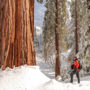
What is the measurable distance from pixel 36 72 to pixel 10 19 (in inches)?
102

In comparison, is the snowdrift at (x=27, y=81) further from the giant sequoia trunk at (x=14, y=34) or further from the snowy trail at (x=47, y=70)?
the snowy trail at (x=47, y=70)

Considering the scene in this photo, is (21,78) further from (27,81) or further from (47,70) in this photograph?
(47,70)

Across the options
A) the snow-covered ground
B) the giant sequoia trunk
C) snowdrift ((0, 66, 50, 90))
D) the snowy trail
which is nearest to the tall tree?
the snowy trail

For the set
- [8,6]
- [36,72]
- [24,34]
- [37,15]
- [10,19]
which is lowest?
[36,72]

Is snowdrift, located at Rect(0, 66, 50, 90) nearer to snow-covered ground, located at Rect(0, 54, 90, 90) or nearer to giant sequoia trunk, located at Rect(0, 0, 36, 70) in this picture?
snow-covered ground, located at Rect(0, 54, 90, 90)

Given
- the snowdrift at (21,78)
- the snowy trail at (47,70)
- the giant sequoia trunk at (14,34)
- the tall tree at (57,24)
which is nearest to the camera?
the snowdrift at (21,78)

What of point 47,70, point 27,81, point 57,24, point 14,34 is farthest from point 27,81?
point 47,70

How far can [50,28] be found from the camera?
1466 centimetres

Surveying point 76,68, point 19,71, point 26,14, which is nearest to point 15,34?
point 26,14

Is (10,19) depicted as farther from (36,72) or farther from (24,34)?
(36,72)

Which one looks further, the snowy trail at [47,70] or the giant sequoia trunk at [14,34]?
the snowy trail at [47,70]

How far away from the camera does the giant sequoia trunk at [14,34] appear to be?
6828mm

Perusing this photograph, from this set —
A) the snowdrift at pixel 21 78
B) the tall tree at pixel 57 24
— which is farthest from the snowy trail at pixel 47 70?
the snowdrift at pixel 21 78

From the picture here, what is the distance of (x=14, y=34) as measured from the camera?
22.9ft
